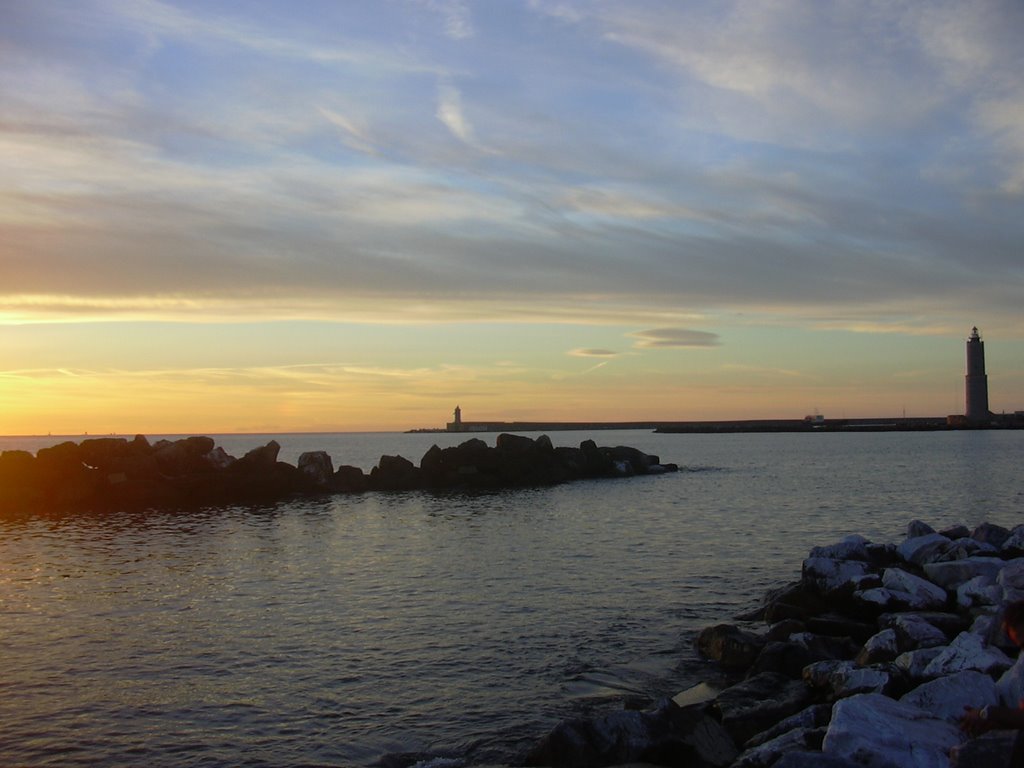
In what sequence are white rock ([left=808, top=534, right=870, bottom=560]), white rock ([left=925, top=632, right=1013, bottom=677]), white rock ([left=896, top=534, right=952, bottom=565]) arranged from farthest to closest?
white rock ([left=808, top=534, right=870, bottom=560]) < white rock ([left=896, top=534, right=952, bottom=565]) < white rock ([left=925, top=632, right=1013, bottom=677])

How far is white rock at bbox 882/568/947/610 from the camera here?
49.3ft

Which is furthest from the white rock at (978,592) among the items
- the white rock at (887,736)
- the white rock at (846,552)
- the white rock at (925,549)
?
the white rock at (887,736)

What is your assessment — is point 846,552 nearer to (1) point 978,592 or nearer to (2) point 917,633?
(1) point 978,592

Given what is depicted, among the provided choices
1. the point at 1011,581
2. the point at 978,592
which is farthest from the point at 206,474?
the point at 1011,581

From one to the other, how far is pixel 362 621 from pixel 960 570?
11.2m

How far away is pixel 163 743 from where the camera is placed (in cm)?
1036

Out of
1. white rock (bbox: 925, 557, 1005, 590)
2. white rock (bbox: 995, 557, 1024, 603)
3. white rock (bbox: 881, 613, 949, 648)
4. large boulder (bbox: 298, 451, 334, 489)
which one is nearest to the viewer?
white rock (bbox: 881, 613, 949, 648)

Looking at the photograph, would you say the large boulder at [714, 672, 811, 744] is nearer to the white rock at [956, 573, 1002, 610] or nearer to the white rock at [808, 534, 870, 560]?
the white rock at [956, 573, 1002, 610]

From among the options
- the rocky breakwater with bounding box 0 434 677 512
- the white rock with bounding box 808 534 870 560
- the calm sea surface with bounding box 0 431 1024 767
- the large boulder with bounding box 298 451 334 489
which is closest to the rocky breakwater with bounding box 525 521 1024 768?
the calm sea surface with bounding box 0 431 1024 767

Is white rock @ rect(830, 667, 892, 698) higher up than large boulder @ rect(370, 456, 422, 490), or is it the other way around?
large boulder @ rect(370, 456, 422, 490)

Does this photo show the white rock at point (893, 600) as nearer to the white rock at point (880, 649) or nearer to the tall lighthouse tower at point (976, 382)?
the white rock at point (880, 649)

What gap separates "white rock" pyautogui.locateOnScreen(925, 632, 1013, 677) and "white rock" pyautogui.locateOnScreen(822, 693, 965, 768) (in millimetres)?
2095

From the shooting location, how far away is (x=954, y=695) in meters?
8.77

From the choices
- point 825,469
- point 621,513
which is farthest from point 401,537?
point 825,469
